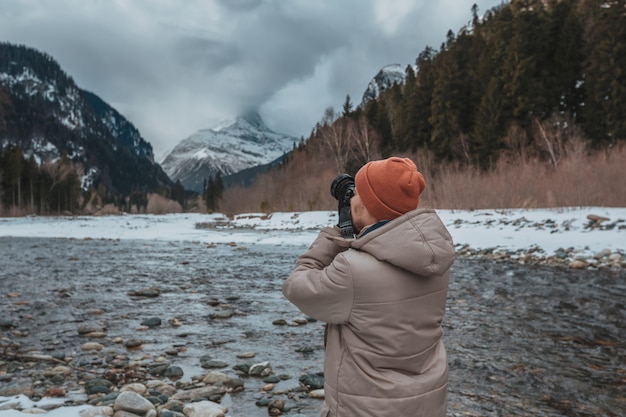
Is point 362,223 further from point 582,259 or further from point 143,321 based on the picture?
point 582,259

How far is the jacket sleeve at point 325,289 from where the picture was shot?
59.9 inches

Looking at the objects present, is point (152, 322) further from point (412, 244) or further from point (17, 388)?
point (412, 244)

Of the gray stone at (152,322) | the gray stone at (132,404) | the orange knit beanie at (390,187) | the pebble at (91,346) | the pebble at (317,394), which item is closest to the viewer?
the orange knit beanie at (390,187)

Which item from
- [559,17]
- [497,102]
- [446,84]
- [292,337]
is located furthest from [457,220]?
[559,17]

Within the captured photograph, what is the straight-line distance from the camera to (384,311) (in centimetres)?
154

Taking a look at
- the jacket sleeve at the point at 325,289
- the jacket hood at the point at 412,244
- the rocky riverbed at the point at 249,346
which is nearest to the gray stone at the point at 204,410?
the rocky riverbed at the point at 249,346

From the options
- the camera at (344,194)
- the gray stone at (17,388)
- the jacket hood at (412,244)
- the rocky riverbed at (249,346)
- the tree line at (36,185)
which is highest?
the tree line at (36,185)

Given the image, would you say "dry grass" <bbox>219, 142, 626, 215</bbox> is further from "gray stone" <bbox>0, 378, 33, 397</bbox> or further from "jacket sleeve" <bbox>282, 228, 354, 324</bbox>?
"gray stone" <bbox>0, 378, 33, 397</bbox>

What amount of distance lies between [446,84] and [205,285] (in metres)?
34.8

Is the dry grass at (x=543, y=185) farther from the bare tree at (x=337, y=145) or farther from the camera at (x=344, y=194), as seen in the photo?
the camera at (x=344, y=194)

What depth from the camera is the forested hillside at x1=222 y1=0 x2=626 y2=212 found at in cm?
2752

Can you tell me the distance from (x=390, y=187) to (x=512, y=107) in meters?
34.7

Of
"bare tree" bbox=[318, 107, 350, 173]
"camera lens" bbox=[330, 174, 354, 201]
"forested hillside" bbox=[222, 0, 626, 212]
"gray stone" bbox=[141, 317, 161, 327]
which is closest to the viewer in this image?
"camera lens" bbox=[330, 174, 354, 201]

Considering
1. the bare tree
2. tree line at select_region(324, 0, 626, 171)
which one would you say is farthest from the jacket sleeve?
the bare tree
